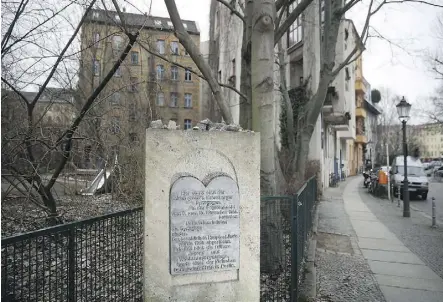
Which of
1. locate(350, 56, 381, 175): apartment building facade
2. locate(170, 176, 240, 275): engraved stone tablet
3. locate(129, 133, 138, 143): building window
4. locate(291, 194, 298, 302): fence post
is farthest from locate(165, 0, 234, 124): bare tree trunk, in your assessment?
locate(350, 56, 381, 175): apartment building facade

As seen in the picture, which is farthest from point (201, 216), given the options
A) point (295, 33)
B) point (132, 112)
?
point (295, 33)

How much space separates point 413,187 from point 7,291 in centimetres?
2221

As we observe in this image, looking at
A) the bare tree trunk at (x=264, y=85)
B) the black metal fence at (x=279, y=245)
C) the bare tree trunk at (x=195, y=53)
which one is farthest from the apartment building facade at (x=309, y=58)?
the black metal fence at (x=279, y=245)

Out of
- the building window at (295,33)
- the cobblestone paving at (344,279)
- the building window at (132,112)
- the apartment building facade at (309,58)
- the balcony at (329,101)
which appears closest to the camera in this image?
the cobblestone paving at (344,279)

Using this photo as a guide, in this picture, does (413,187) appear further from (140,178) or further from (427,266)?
(140,178)

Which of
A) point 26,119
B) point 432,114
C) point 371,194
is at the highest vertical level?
point 432,114

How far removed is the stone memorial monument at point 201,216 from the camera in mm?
3457

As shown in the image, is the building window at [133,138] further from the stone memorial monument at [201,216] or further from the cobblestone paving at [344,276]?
the stone memorial monument at [201,216]

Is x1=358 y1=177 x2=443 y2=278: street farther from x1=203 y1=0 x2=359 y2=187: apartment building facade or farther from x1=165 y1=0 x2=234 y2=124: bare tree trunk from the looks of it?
x1=203 y1=0 x2=359 y2=187: apartment building facade

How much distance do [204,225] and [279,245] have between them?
247 centimetres

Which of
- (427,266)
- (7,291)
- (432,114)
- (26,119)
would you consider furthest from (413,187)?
(432,114)

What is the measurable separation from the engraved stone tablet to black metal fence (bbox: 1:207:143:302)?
3.15ft

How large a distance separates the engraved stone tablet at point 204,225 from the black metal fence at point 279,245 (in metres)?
1.10

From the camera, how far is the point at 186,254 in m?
3.56
